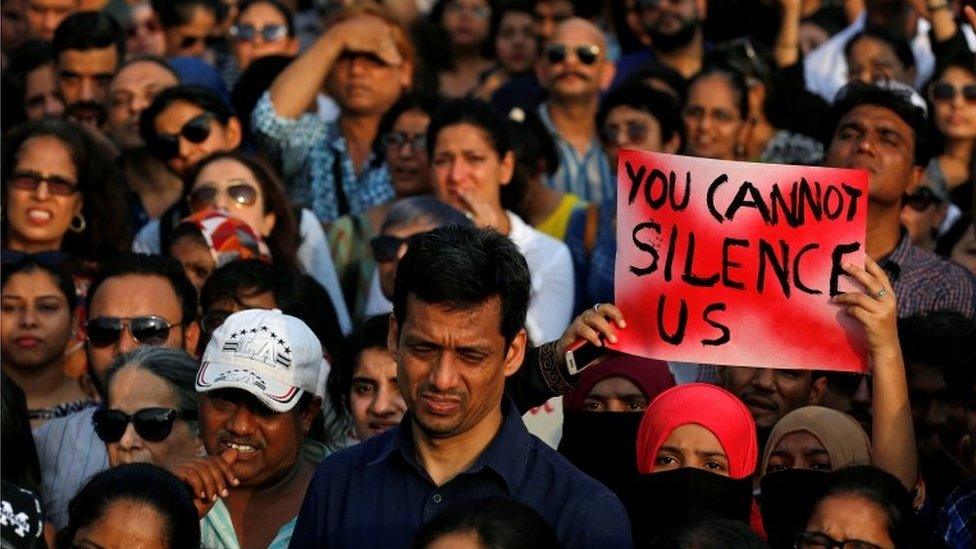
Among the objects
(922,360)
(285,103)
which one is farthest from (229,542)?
(285,103)

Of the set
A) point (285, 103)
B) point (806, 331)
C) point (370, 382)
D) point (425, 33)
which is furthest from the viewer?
point (425, 33)

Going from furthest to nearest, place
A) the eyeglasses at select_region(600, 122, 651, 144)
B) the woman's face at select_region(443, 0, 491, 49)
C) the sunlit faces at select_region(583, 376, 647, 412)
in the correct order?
1. the woman's face at select_region(443, 0, 491, 49)
2. the eyeglasses at select_region(600, 122, 651, 144)
3. the sunlit faces at select_region(583, 376, 647, 412)

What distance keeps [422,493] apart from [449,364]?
0.31 m

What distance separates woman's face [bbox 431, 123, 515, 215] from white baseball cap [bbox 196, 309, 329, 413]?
2.70 metres

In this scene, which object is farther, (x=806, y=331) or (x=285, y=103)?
(x=285, y=103)

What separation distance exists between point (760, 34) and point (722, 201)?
7.04 meters

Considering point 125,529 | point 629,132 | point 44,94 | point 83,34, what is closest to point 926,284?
point 629,132

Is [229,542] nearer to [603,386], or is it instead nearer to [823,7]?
[603,386]

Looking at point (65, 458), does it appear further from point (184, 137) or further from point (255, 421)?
point (184, 137)

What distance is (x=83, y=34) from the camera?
36.9ft

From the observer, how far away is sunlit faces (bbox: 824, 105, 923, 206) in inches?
307

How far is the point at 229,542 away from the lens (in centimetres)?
610

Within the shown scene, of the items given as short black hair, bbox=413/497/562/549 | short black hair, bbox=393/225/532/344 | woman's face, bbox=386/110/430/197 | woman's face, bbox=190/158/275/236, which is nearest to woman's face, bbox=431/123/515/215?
woman's face, bbox=386/110/430/197

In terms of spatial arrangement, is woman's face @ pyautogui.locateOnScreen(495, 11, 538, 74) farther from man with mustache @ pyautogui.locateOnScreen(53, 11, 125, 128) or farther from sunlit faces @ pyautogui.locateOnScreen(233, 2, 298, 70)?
man with mustache @ pyautogui.locateOnScreen(53, 11, 125, 128)
